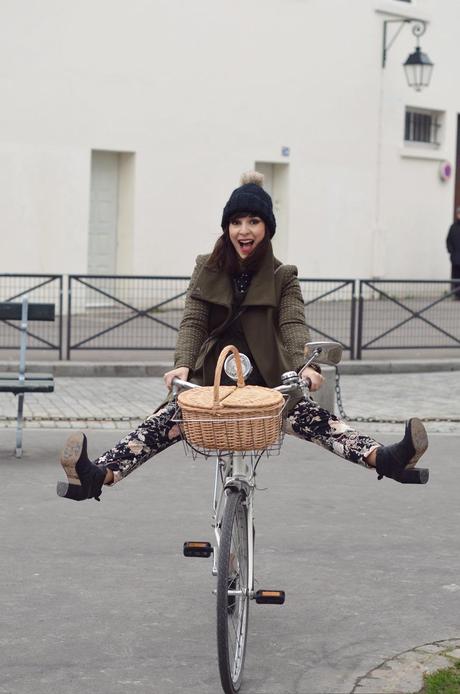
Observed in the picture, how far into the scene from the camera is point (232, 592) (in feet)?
16.6

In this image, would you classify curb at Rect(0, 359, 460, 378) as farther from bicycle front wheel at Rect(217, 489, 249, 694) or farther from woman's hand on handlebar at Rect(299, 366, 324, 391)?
bicycle front wheel at Rect(217, 489, 249, 694)

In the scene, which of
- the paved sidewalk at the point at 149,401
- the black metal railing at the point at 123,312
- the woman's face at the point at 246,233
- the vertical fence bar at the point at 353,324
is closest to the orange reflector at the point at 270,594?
the woman's face at the point at 246,233

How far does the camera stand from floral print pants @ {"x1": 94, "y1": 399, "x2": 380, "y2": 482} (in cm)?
555

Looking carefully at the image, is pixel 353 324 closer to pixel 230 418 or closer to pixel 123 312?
pixel 123 312

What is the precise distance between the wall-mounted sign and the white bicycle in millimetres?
22359

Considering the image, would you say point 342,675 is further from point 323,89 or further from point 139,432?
point 323,89

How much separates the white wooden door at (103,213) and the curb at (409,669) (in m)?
16.9

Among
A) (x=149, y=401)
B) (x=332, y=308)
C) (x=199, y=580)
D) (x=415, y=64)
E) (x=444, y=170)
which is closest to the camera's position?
(x=199, y=580)

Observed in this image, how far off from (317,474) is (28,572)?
3344 mm

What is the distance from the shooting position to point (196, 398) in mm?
4918

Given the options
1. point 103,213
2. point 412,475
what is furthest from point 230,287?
point 103,213

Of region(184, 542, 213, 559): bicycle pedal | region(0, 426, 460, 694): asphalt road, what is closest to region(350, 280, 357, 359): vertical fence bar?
region(0, 426, 460, 694): asphalt road

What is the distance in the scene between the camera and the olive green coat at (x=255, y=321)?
5702mm

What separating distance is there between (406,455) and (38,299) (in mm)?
11135
